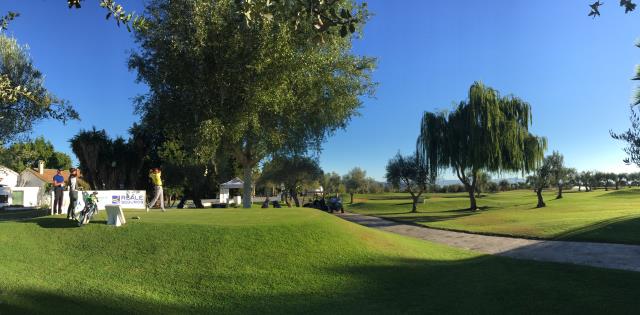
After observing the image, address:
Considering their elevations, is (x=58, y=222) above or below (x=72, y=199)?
below

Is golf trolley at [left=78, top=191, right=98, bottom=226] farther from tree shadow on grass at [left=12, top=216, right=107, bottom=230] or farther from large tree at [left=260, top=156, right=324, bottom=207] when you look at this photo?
large tree at [left=260, top=156, right=324, bottom=207]

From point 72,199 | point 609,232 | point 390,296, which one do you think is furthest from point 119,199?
→ point 609,232

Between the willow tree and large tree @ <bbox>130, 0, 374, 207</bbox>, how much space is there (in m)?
17.9

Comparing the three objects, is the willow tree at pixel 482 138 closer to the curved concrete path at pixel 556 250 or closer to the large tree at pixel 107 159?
the curved concrete path at pixel 556 250

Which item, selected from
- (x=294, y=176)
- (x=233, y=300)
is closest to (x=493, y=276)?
(x=233, y=300)

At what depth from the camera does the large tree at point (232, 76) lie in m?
16.5

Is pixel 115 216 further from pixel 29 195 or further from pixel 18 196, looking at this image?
pixel 29 195

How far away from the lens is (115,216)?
39.6ft

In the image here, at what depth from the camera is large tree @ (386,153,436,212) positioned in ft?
134

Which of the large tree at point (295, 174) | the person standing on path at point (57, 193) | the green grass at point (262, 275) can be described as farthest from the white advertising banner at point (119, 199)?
the large tree at point (295, 174)

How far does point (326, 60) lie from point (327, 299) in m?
12.3

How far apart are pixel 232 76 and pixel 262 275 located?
1002 cm

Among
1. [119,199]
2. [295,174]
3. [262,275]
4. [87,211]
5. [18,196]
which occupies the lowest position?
[262,275]

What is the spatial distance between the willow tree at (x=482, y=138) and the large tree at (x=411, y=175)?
6.43 ft
